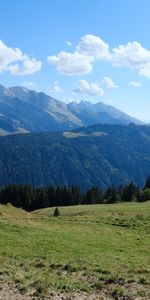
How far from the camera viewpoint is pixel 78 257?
28016 mm

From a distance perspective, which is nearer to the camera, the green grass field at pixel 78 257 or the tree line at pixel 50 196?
the green grass field at pixel 78 257

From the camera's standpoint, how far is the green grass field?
20.2 meters

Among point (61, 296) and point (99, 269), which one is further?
point (99, 269)

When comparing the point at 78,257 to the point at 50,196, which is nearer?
the point at 78,257

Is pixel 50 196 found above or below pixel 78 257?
above

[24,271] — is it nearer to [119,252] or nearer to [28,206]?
[119,252]

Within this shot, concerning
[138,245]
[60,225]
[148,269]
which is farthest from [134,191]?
[148,269]

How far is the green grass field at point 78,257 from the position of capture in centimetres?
2023

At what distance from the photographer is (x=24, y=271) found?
23.0 m

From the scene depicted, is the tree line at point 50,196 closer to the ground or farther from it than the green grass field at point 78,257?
farther from it

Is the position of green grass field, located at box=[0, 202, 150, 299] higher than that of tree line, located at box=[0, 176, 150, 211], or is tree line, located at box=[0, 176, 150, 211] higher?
tree line, located at box=[0, 176, 150, 211]

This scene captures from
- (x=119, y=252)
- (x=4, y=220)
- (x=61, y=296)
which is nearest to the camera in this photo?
(x=61, y=296)

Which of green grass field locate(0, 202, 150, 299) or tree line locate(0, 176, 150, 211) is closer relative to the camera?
green grass field locate(0, 202, 150, 299)

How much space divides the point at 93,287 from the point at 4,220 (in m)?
23.7
